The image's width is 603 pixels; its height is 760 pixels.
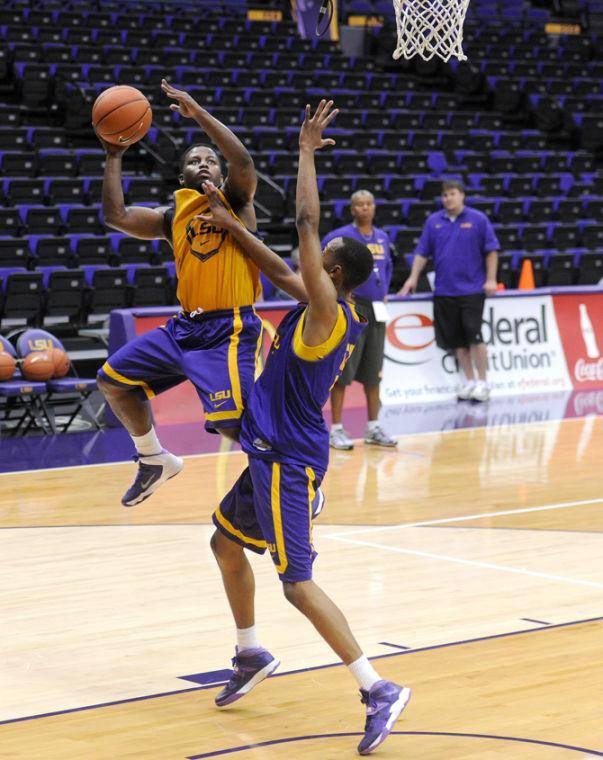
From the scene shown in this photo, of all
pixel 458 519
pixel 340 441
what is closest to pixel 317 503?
pixel 458 519

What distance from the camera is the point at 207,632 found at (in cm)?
547

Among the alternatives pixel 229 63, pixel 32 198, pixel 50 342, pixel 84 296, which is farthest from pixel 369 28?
pixel 50 342

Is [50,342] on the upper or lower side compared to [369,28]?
lower

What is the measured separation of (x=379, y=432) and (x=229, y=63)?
1169 cm

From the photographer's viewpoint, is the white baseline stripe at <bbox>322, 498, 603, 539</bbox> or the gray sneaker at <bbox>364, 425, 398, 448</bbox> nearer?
the white baseline stripe at <bbox>322, 498, 603, 539</bbox>

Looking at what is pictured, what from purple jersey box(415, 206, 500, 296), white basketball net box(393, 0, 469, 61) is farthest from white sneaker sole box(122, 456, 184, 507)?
purple jersey box(415, 206, 500, 296)

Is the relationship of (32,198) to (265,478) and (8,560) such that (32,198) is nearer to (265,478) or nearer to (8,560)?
(8,560)

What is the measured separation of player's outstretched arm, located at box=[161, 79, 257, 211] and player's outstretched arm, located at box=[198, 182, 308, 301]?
19cm

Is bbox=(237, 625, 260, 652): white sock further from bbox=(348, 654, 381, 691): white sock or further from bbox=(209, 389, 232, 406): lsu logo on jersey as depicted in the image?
bbox=(209, 389, 232, 406): lsu logo on jersey

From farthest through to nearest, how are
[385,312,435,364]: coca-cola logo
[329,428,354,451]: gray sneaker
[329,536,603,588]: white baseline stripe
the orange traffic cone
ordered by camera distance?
the orange traffic cone
[385,312,435,364]: coca-cola logo
[329,428,354,451]: gray sneaker
[329,536,603,588]: white baseline stripe

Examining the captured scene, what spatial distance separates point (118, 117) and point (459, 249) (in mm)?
7261

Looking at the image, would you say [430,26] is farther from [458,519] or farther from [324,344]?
[324,344]

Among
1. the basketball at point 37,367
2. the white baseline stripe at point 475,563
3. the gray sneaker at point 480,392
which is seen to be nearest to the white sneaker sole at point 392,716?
the white baseline stripe at point 475,563

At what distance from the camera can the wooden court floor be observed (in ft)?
13.8
